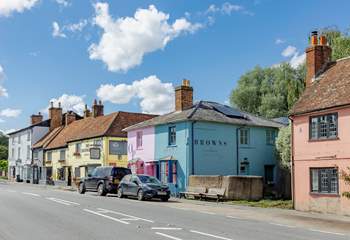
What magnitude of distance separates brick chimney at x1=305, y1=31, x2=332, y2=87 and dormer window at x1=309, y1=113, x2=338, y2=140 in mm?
3509

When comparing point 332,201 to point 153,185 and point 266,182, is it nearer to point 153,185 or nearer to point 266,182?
point 153,185

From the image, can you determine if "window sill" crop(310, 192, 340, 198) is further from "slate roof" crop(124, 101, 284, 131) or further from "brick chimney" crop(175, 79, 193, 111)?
"brick chimney" crop(175, 79, 193, 111)

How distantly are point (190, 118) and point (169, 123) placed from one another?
7.27 feet

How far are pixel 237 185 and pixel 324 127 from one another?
7.67 meters

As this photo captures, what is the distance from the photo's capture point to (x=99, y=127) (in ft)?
162

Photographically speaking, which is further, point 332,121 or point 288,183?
point 288,183

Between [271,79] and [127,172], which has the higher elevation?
[271,79]

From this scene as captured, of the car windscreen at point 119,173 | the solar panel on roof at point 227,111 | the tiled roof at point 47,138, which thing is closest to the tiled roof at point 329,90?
the solar panel on roof at point 227,111

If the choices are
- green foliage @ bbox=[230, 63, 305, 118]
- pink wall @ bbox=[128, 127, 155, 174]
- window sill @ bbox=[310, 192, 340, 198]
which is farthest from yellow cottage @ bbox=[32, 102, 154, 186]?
window sill @ bbox=[310, 192, 340, 198]

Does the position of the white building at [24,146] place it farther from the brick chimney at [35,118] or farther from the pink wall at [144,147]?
the pink wall at [144,147]

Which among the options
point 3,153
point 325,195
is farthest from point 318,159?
point 3,153

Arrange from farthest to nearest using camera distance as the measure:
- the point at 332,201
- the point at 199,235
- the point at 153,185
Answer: the point at 153,185 < the point at 332,201 < the point at 199,235

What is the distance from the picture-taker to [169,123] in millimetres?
35000

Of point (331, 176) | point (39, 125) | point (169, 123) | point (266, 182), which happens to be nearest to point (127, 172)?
point (169, 123)
